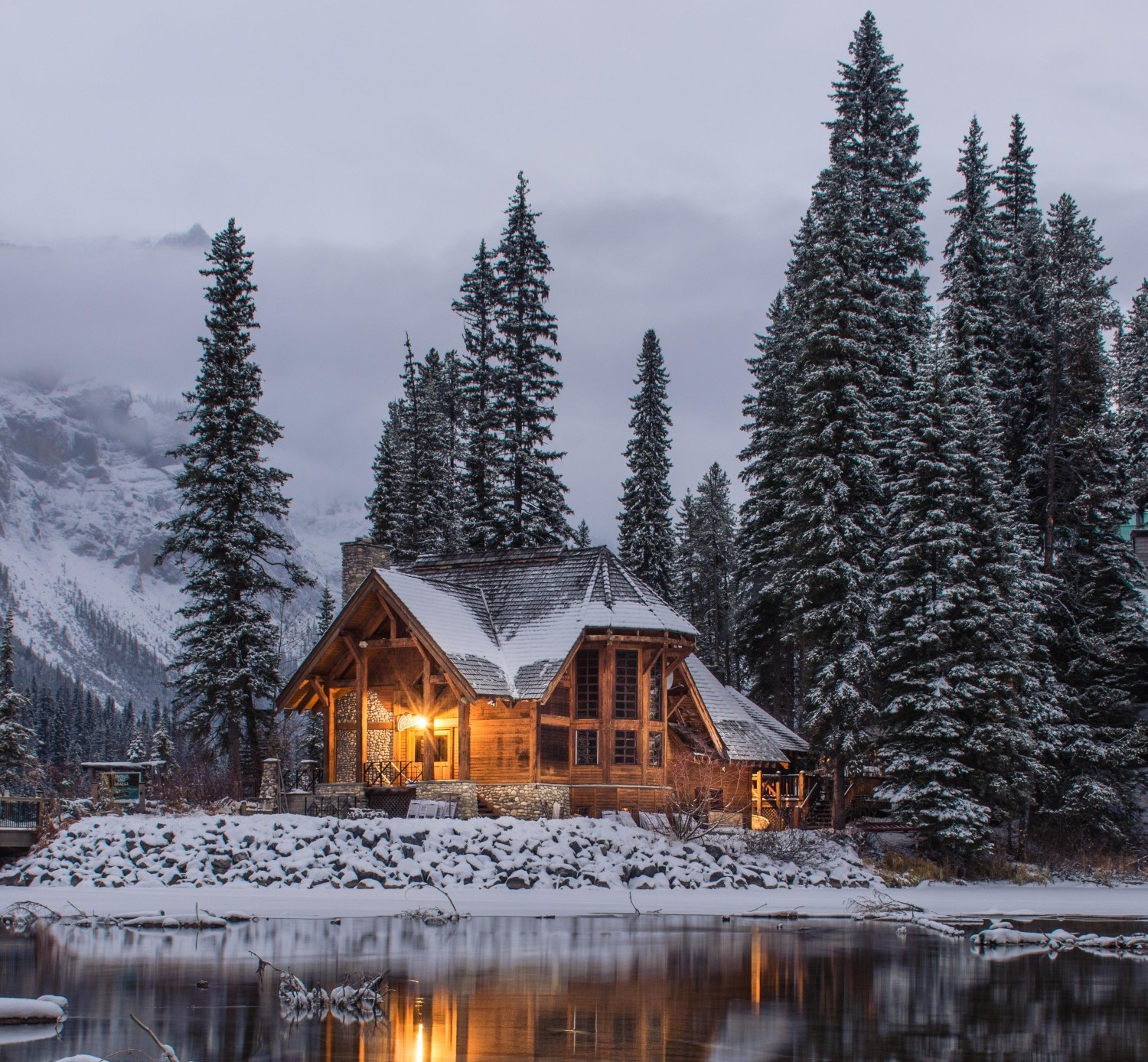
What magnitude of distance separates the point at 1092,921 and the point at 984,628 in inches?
472

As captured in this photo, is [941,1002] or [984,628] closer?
[941,1002]

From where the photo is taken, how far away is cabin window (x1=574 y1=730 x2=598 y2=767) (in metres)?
37.6

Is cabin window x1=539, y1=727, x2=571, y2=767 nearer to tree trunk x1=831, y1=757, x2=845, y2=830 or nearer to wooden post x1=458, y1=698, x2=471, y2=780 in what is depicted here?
wooden post x1=458, y1=698, x2=471, y2=780

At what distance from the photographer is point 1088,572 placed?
41562mm

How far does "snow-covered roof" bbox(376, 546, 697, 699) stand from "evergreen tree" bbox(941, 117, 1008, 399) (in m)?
13.3

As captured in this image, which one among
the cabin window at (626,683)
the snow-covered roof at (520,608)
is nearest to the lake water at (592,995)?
the snow-covered roof at (520,608)

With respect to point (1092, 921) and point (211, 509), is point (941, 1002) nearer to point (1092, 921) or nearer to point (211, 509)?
point (1092, 921)

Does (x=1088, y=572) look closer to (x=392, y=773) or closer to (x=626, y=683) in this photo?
(x=626, y=683)

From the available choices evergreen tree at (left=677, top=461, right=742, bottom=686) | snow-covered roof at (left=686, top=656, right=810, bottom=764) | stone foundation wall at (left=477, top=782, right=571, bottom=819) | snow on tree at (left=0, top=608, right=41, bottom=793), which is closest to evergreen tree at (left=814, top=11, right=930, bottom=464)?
snow-covered roof at (left=686, top=656, right=810, bottom=764)

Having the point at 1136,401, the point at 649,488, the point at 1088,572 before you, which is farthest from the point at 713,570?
the point at 1088,572

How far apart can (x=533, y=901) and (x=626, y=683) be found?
470 inches

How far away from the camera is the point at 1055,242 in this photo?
4516cm

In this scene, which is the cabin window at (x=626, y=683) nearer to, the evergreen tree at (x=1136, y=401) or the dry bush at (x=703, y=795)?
the dry bush at (x=703, y=795)

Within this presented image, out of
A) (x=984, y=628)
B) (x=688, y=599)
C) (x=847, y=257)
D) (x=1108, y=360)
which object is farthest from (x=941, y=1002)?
(x=688, y=599)
